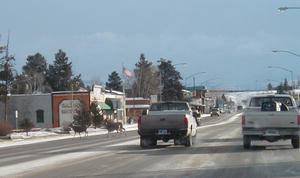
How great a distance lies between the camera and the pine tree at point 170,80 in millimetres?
124994

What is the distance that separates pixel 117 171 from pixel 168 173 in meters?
1.57

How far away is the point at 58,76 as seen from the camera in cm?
11900

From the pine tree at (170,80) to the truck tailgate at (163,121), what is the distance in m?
101

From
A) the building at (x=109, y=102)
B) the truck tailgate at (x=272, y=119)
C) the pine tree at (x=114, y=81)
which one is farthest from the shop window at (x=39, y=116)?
the pine tree at (x=114, y=81)

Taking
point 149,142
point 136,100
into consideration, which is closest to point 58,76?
point 136,100

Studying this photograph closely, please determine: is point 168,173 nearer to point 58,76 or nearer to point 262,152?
point 262,152

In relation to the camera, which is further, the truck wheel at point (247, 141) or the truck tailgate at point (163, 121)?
the truck tailgate at point (163, 121)

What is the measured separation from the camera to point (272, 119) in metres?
19.5

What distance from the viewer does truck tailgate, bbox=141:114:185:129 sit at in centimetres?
2176

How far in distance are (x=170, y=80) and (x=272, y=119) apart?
375ft

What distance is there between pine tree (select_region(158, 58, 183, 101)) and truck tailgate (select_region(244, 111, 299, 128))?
103m

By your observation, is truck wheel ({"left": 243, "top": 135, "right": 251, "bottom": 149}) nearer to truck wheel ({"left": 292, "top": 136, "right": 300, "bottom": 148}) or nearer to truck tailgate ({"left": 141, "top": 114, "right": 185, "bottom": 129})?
truck wheel ({"left": 292, "top": 136, "right": 300, "bottom": 148})

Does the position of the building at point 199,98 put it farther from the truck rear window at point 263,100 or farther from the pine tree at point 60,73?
the truck rear window at point 263,100

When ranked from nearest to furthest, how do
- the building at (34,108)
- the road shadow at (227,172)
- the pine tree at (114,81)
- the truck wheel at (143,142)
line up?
the road shadow at (227,172) < the truck wheel at (143,142) < the building at (34,108) < the pine tree at (114,81)
